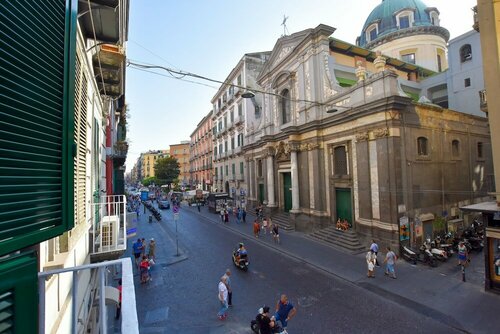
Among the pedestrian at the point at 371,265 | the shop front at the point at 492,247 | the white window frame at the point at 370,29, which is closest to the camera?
the shop front at the point at 492,247

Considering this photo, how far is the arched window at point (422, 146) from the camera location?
16.4 m

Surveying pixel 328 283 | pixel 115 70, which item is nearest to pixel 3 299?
pixel 115 70

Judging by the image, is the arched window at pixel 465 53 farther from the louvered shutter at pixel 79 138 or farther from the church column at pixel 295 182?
the louvered shutter at pixel 79 138

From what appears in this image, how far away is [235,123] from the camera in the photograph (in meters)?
37.2

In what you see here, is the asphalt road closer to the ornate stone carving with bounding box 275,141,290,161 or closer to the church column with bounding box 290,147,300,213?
the church column with bounding box 290,147,300,213

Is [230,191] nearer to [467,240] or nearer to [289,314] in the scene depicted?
[467,240]

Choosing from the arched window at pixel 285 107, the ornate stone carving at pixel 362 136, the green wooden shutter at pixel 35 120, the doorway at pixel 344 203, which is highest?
the arched window at pixel 285 107

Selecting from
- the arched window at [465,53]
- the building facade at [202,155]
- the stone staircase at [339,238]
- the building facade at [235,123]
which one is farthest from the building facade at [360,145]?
the building facade at [202,155]

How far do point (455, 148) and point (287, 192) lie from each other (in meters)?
13.4

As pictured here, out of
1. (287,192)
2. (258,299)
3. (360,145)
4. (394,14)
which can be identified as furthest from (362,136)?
(394,14)

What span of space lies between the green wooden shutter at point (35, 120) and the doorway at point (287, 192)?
23302 millimetres

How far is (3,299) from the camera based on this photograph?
151 centimetres

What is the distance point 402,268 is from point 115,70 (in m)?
15.4

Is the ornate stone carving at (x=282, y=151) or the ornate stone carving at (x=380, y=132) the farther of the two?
the ornate stone carving at (x=282, y=151)
